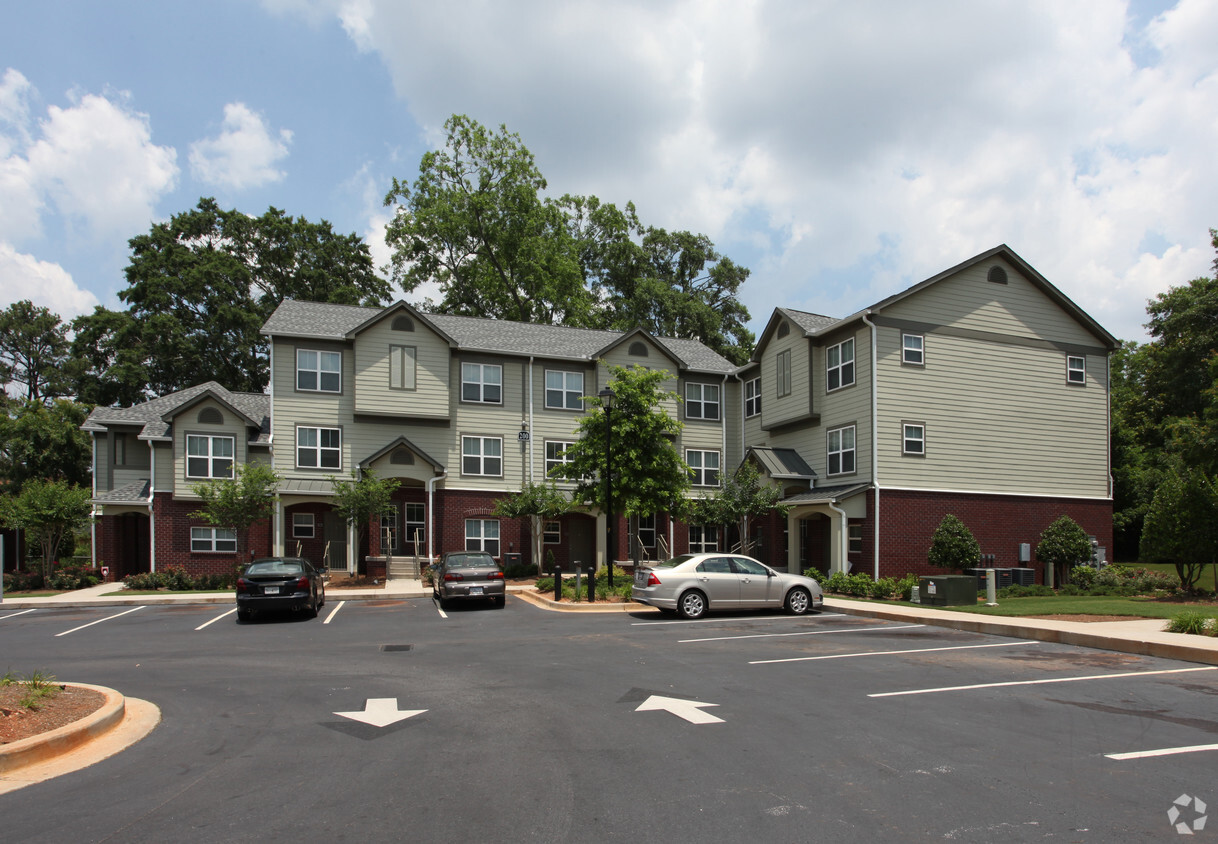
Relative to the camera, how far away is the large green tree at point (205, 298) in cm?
4916

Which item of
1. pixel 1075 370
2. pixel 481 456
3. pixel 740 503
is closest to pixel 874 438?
pixel 740 503

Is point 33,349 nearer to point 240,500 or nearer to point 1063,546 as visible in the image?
point 240,500

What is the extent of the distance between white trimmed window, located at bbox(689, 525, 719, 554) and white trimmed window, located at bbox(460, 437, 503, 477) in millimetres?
8582

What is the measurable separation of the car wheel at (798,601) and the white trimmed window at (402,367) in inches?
693

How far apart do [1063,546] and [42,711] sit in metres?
27.9

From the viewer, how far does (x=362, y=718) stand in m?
8.78

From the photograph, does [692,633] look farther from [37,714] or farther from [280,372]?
[280,372]

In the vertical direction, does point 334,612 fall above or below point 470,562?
below

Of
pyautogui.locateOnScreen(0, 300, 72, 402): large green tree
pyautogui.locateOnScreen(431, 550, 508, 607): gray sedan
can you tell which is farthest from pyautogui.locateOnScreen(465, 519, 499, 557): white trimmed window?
pyautogui.locateOnScreen(0, 300, 72, 402): large green tree

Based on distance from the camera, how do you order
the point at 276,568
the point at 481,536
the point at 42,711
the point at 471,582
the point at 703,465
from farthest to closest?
the point at 703,465 < the point at 481,536 < the point at 471,582 < the point at 276,568 < the point at 42,711

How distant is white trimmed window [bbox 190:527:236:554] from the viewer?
30234mm

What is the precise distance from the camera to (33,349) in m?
64.6

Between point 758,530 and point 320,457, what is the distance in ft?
55.7

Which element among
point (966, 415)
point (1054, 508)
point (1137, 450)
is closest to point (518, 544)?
point (966, 415)
